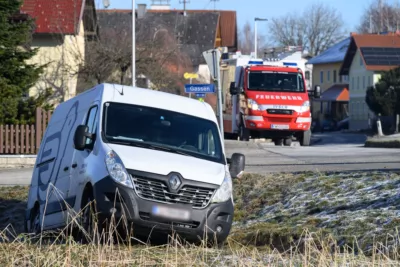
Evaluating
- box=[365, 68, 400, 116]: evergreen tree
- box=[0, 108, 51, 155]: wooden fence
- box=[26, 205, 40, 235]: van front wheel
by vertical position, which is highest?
box=[26, 205, 40, 235]: van front wheel

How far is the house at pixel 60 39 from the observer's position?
142ft

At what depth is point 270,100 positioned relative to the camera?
3106 cm

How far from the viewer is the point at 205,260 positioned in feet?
27.9

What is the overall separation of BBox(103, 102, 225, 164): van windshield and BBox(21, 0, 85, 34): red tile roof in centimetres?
3134

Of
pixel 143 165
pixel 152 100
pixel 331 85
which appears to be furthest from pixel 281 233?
pixel 331 85

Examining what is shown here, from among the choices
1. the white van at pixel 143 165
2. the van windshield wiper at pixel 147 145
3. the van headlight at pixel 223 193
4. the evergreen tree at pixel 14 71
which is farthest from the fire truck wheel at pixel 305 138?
the van headlight at pixel 223 193

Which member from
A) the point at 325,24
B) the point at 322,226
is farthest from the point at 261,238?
the point at 325,24

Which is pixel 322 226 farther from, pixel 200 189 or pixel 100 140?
pixel 100 140

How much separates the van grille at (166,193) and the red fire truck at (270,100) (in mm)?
19965

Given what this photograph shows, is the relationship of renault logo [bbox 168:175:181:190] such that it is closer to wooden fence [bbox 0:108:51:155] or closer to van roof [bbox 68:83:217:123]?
van roof [bbox 68:83:217:123]

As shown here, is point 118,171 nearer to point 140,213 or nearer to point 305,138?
point 140,213

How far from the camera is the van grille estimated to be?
35.4ft

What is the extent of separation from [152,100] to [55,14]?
32.8 meters

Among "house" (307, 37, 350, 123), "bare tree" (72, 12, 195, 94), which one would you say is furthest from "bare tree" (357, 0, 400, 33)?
"bare tree" (72, 12, 195, 94)
